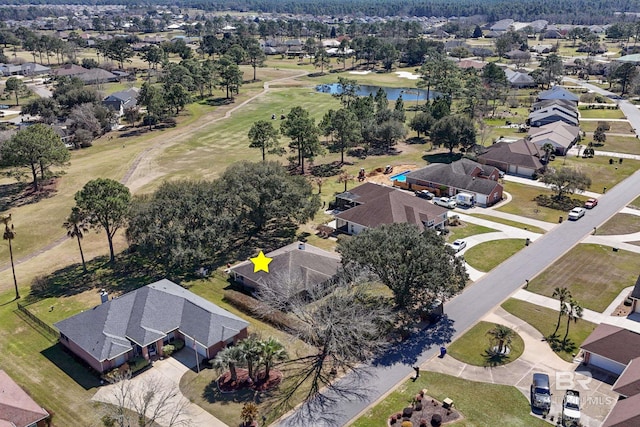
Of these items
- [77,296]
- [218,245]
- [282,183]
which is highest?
[282,183]

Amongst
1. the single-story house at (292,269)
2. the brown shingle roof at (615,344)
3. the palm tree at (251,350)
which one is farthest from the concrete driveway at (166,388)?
the brown shingle roof at (615,344)

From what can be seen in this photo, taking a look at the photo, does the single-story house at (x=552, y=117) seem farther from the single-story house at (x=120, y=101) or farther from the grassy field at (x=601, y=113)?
the single-story house at (x=120, y=101)

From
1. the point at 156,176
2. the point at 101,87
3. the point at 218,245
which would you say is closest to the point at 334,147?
the point at 156,176

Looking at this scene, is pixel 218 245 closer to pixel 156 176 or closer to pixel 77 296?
pixel 77 296

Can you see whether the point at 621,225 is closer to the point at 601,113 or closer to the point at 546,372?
the point at 546,372

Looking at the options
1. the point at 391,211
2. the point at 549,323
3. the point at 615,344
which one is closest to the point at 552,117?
the point at 391,211

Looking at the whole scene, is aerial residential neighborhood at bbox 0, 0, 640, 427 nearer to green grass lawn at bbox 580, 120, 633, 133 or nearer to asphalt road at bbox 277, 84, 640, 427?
asphalt road at bbox 277, 84, 640, 427
